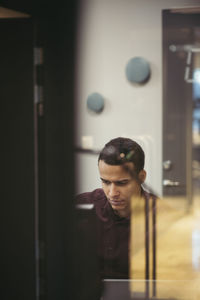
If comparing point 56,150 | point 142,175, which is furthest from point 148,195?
point 56,150

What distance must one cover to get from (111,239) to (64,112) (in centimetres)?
86

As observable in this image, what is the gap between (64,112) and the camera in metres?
2.95

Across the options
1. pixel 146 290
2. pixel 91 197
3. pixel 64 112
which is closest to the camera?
pixel 146 290

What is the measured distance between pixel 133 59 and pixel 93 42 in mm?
274

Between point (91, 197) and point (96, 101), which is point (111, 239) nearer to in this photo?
point (91, 197)

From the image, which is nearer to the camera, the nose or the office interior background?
the nose

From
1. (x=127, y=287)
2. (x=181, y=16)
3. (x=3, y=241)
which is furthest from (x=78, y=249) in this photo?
Answer: (x=181, y=16)

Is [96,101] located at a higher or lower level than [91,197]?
higher

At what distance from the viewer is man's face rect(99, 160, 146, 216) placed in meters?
2.69

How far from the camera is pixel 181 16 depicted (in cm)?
290

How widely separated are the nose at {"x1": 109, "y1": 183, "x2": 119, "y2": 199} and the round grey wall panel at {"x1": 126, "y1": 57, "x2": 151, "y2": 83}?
2.31ft

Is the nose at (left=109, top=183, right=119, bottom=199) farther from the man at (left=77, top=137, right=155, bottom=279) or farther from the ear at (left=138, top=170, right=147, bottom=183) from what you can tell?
the ear at (left=138, top=170, right=147, bottom=183)

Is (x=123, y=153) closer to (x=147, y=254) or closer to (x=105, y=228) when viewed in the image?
(x=105, y=228)

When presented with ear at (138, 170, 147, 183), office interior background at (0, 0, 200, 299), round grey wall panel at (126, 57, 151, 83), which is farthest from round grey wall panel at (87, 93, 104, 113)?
ear at (138, 170, 147, 183)
